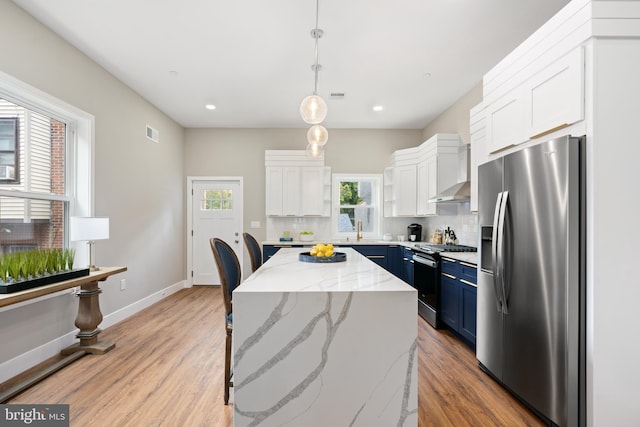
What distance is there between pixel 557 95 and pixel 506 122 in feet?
1.70

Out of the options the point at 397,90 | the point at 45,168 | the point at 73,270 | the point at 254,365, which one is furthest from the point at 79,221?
the point at 397,90

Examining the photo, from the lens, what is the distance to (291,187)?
5.52 meters

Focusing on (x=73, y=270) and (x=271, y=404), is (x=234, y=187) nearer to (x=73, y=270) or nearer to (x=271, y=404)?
(x=73, y=270)

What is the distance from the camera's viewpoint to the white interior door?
19.1ft

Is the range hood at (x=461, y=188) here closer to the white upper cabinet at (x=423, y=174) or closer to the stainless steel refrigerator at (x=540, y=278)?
the white upper cabinet at (x=423, y=174)

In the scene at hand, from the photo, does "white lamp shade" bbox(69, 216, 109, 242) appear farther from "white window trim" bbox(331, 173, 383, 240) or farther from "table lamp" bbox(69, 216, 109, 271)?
"white window trim" bbox(331, 173, 383, 240)

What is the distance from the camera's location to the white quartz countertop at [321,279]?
1.65 m

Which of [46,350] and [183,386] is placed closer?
[183,386]

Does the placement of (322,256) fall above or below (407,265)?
above

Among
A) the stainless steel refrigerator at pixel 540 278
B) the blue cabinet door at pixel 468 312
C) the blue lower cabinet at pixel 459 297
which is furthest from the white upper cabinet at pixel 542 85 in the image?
the blue cabinet door at pixel 468 312

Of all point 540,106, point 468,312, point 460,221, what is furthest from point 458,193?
point 540,106

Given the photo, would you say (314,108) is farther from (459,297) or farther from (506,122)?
(459,297)

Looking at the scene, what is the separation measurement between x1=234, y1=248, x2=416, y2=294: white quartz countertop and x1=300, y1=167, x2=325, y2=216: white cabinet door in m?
3.02
